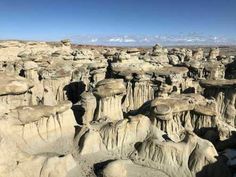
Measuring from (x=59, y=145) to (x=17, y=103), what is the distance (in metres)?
3.29

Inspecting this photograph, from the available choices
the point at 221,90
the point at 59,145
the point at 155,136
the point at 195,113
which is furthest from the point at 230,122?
the point at 59,145

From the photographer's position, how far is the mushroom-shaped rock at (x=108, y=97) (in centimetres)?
1588

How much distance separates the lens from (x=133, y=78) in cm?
2145

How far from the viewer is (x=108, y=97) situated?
16.2 metres

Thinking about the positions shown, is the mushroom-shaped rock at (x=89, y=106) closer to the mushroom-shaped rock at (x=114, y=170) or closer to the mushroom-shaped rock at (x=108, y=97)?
the mushroom-shaped rock at (x=108, y=97)

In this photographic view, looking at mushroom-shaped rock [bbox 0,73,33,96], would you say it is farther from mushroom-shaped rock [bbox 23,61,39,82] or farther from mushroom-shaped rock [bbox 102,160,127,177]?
mushroom-shaped rock [bbox 23,61,39,82]

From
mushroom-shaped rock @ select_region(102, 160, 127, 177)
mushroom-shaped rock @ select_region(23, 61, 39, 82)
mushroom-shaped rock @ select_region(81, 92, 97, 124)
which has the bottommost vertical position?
mushroom-shaped rock @ select_region(102, 160, 127, 177)

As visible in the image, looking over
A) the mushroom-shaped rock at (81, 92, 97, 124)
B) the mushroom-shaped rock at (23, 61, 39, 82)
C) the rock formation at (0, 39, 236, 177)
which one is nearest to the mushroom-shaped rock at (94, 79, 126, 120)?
the rock formation at (0, 39, 236, 177)

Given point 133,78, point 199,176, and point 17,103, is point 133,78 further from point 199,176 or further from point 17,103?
point 199,176

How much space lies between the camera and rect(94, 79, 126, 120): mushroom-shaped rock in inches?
625

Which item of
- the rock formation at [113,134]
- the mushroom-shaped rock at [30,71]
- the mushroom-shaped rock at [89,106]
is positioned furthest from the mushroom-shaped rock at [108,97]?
the mushroom-shaped rock at [30,71]

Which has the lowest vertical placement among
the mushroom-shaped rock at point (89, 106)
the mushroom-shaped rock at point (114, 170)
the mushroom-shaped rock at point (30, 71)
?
the mushroom-shaped rock at point (114, 170)

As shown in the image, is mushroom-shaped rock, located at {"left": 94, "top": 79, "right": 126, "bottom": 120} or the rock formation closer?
the rock formation

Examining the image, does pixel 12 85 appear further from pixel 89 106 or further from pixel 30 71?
pixel 30 71
